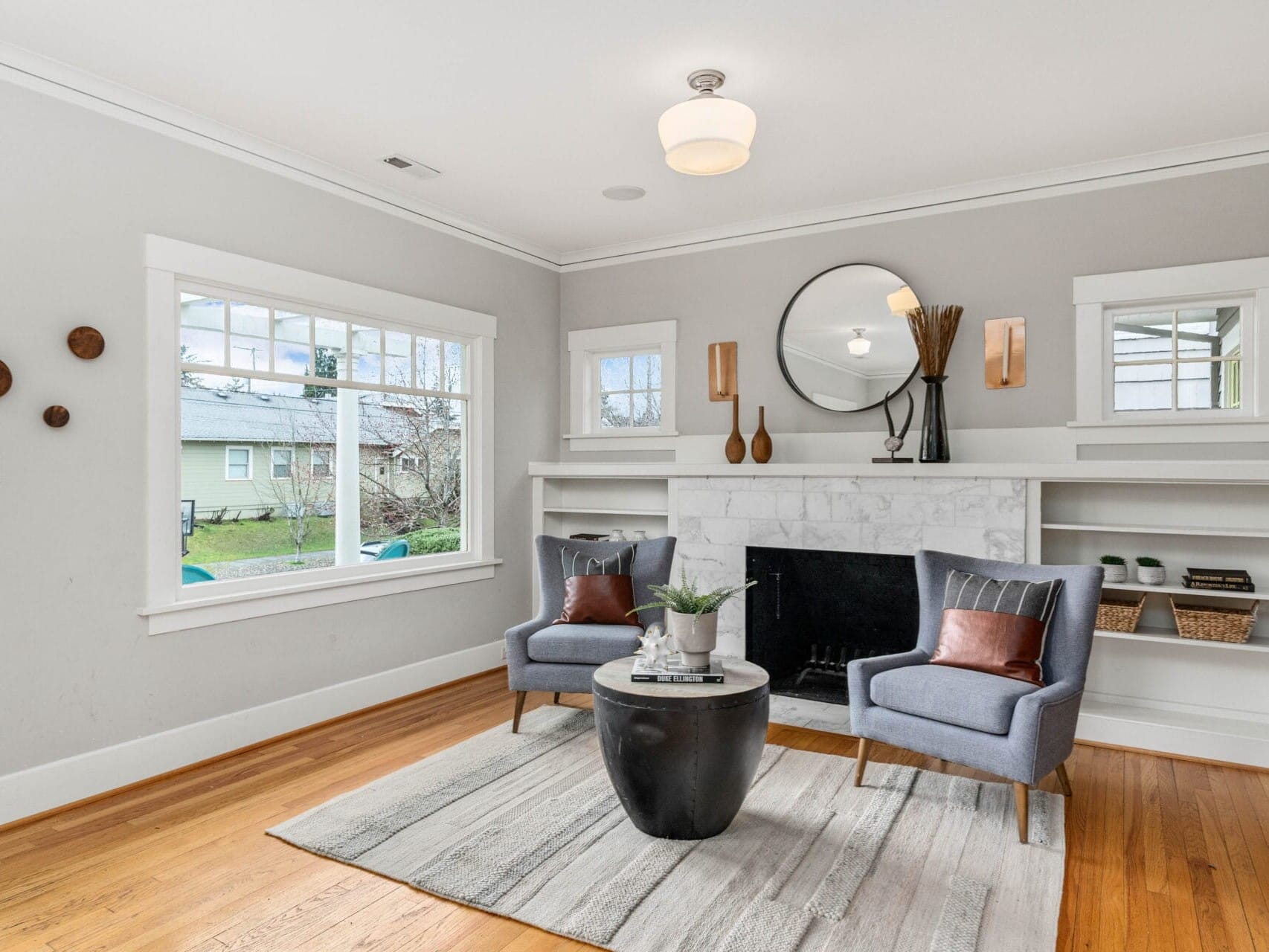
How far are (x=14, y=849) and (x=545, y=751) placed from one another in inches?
72.0

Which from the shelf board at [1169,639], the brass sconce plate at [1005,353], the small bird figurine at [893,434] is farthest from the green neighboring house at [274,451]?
the shelf board at [1169,639]

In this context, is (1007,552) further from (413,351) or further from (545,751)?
(413,351)

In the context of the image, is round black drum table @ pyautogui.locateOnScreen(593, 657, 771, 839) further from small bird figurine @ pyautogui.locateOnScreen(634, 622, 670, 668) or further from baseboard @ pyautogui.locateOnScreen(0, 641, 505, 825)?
baseboard @ pyautogui.locateOnScreen(0, 641, 505, 825)

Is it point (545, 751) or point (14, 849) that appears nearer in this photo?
point (14, 849)

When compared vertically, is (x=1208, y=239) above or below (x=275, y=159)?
below

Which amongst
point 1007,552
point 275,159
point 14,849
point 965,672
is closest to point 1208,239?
point 1007,552

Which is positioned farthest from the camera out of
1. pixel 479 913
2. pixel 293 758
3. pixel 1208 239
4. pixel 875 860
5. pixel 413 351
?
pixel 413 351

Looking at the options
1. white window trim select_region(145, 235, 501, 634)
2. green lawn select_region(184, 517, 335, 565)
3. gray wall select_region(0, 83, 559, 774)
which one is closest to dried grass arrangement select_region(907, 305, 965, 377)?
white window trim select_region(145, 235, 501, 634)

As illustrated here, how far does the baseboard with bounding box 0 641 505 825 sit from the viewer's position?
279 cm

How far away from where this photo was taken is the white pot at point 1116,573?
11.7 ft

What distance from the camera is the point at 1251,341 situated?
3.53m

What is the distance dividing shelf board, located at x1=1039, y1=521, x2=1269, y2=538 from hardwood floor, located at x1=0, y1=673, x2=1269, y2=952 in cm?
98

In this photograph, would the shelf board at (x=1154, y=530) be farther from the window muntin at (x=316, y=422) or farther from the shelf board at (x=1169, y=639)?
the window muntin at (x=316, y=422)

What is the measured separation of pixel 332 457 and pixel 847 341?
9.28ft
